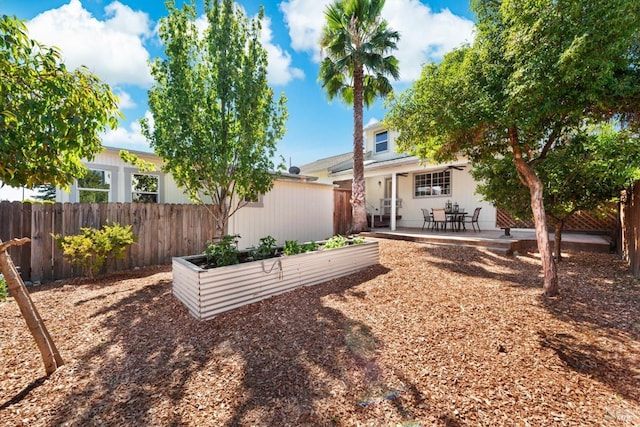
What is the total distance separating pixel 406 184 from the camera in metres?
14.2

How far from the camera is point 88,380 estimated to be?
250 cm

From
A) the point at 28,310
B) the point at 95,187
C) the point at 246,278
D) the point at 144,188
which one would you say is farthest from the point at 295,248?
the point at 95,187

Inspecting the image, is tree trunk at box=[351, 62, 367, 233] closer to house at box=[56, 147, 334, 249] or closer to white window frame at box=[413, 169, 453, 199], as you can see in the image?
house at box=[56, 147, 334, 249]

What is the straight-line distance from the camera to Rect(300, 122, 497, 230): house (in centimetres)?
1162

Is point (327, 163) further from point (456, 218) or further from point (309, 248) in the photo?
point (309, 248)

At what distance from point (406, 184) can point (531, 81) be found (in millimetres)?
11197

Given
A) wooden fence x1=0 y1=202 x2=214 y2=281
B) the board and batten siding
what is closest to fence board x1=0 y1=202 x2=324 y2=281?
wooden fence x1=0 y1=202 x2=214 y2=281

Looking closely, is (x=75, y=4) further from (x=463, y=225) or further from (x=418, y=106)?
(x=463, y=225)

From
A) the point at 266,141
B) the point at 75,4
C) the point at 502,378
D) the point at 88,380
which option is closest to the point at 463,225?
the point at 266,141

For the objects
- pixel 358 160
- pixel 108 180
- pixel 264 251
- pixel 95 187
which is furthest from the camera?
pixel 358 160

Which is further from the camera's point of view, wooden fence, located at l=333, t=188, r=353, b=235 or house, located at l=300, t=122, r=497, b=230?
house, located at l=300, t=122, r=497, b=230

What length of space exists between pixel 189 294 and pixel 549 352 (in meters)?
4.20

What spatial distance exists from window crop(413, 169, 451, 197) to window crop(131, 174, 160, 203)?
11.2 meters

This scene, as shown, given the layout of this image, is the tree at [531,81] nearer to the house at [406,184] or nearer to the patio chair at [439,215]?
the house at [406,184]
